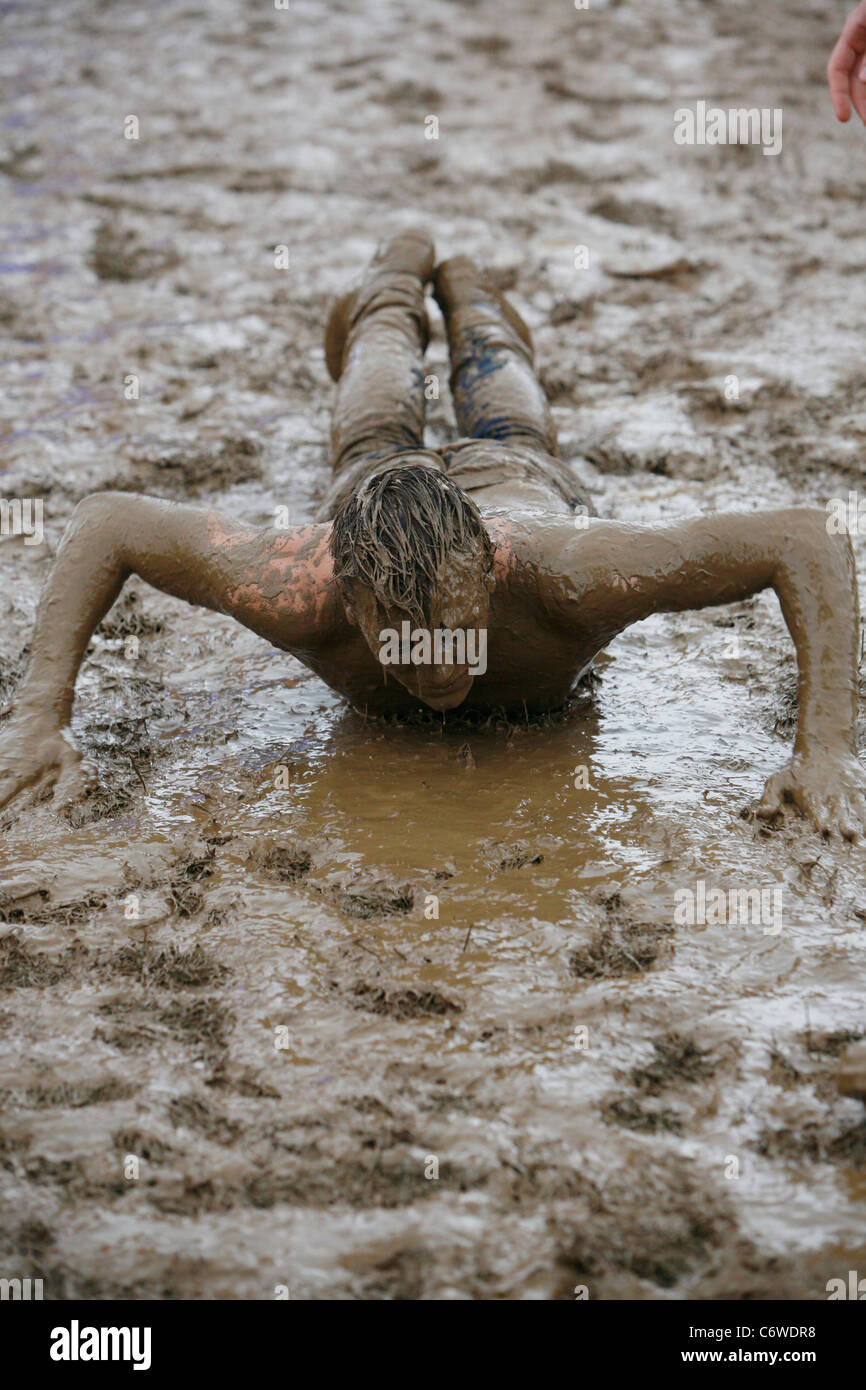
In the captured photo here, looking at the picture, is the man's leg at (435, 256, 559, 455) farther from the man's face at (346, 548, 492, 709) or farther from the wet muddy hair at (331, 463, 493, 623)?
the man's face at (346, 548, 492, 709)

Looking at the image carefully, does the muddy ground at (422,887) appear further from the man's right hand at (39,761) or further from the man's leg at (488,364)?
the man's leg at (488,364)

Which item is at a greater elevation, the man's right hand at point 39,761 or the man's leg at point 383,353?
the man's leg at point 383,353

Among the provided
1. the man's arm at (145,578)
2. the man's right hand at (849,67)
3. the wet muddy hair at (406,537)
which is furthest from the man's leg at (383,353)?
the man's right hand at (849,67)

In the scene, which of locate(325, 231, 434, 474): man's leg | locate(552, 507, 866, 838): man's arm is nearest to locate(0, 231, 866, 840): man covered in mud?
locate(552, 507, 866, 838): man's arm

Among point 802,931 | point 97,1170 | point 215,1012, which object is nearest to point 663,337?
point 802,931

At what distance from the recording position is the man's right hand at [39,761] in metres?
2.92

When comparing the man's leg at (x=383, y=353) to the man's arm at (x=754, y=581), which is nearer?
the man's arm at (x=754, y=581)

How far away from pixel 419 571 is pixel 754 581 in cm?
86

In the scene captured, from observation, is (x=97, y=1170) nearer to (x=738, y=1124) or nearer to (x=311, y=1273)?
(x=311, y=1273)

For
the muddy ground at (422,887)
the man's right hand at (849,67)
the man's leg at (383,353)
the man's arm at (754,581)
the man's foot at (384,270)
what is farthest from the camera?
the man's foot at (384,270)

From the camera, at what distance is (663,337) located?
581 cm

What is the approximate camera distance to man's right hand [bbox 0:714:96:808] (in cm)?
292

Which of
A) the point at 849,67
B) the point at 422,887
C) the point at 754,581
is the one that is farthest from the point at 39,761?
the point at 849,67

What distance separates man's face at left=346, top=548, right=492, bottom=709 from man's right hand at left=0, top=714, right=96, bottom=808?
816mm
